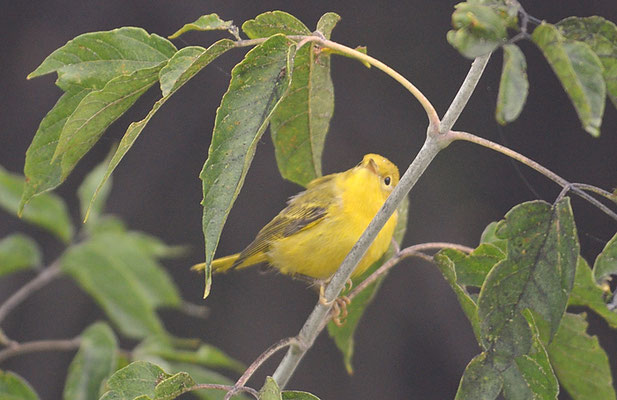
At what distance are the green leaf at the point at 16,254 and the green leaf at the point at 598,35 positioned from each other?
1.59m

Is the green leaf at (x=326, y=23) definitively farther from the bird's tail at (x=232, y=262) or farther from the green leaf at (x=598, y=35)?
the bird's tail at (x=232, y=262)

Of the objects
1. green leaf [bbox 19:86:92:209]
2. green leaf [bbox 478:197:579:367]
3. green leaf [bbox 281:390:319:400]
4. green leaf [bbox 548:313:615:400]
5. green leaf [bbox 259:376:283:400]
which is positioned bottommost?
green leaf [bbox 548:313:615:400]

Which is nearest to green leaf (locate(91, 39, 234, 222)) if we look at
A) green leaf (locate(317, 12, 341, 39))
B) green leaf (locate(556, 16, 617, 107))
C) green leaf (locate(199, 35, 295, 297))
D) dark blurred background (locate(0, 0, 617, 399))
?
green leaf (locate(199, 35, 295, 297))

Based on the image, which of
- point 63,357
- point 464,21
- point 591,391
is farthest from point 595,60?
point 63,357

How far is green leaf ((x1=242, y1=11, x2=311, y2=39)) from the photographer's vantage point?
0.98 m

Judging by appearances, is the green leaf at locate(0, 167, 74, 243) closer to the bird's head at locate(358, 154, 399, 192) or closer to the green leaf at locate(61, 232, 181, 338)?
the green leaf at locate(61, 232, 181, 338)

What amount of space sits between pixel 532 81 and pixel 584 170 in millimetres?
417

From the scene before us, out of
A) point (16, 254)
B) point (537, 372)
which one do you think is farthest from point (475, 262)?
point (16, 254)

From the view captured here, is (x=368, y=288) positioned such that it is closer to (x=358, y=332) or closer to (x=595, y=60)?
(x=595, y=60)

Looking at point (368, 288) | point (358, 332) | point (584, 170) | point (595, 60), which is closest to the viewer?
point (595, 60)

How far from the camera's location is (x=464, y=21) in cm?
70

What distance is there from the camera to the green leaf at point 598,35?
Result: 29.8 inches

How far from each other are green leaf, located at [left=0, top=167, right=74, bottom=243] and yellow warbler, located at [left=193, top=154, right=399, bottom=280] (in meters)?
0.46

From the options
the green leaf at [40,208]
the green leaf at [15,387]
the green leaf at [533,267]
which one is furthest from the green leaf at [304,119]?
the green leaf at [40,208]
